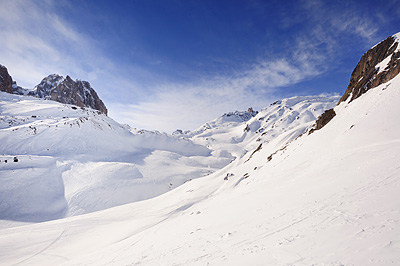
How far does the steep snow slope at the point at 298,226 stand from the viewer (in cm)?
437

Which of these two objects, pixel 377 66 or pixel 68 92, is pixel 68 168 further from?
pixel 68 92

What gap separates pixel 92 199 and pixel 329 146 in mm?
30981

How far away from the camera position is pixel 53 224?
1723 centimetres

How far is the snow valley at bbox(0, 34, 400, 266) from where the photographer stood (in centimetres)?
507

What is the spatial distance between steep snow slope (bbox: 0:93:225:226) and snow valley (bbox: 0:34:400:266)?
184 millimetres

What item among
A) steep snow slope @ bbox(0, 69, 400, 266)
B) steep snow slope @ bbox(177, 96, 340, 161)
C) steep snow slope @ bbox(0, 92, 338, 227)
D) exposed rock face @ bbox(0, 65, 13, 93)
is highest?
exposed rock face @ bbox(0, 65, 13, 93)

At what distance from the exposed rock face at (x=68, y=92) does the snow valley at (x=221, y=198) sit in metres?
59.2

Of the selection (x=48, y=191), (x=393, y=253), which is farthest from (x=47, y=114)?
(x=393, y=253)

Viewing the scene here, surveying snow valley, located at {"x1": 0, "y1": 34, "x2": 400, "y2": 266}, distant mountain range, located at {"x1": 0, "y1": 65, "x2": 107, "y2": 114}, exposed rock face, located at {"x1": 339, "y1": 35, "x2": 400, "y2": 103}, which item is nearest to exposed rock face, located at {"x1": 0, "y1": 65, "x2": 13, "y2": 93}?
distant mountain range, located at {"x1": 0, "y1": 65, "x2": 107, "y2": 114}

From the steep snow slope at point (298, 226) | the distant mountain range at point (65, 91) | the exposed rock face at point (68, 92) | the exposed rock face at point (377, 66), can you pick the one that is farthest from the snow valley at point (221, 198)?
the distant mountain range at point (65, 91)

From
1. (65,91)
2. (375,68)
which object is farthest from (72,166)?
(65,91)

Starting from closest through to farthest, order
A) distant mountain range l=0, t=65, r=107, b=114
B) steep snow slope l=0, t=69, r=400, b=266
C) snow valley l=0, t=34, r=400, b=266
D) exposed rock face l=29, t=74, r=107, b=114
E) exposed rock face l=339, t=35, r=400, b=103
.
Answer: steep snow slope l=0, t=69, r=400, b=266, snow valley l=0, t=34, r=400, b=266, exposed rock face l=339, t=35, r=400, b=103, distant mountain range l=0, t=65, r=107, b=114, exposed rock face l=29, t=74, r=107, b=114

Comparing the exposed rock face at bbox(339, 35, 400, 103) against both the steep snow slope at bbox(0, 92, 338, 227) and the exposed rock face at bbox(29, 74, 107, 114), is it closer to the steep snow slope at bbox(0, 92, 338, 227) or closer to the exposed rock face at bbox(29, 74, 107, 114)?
the steep snow slope at bbox(0, 92, 338, 227)

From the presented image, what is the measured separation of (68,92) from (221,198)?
11930 centimetres
